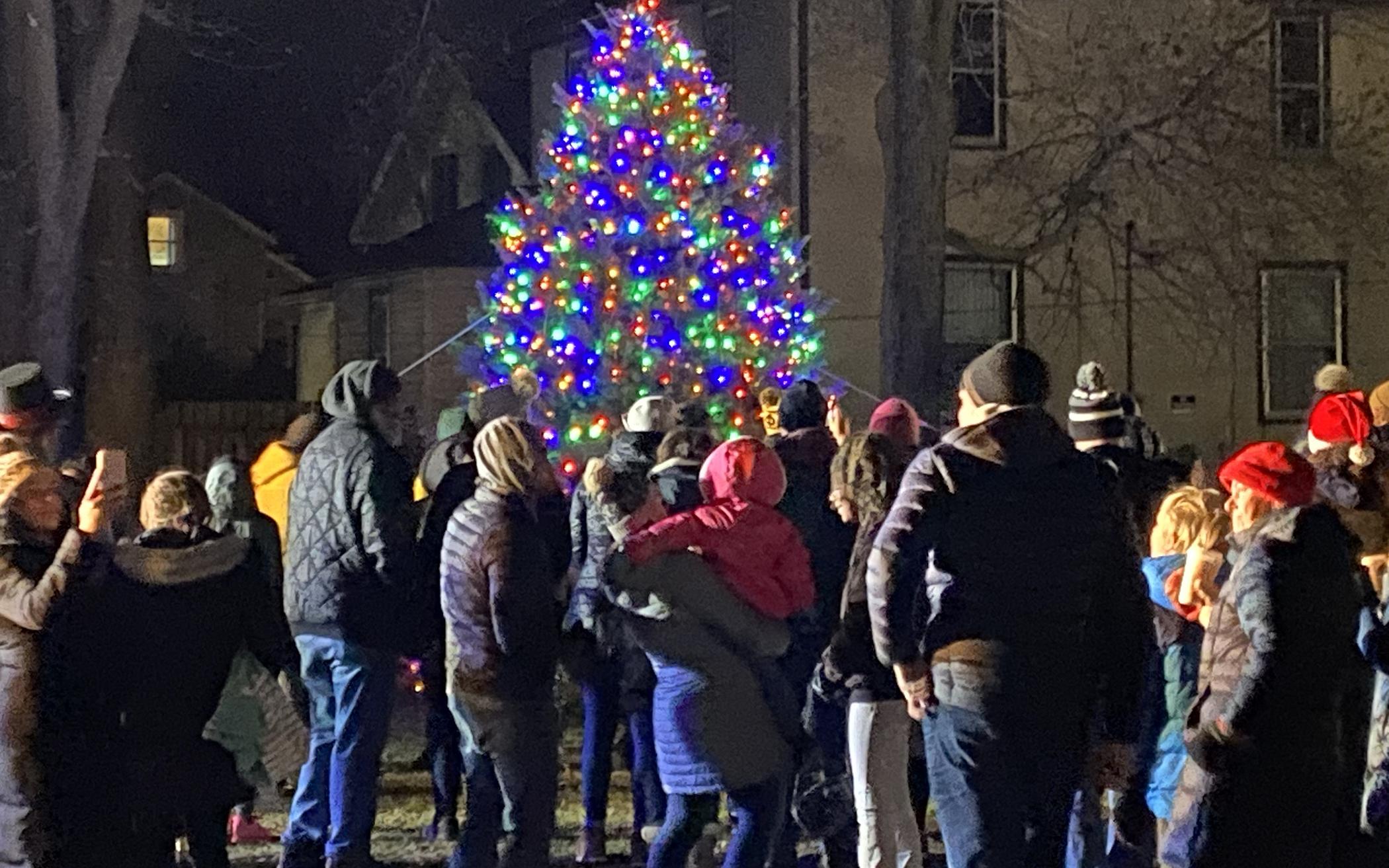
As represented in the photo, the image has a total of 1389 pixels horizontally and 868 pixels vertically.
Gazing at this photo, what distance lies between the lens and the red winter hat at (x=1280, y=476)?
20.2 feet

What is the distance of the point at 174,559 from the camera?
6352 millimetres

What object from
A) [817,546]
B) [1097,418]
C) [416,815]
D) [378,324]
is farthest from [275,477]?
[378,324]

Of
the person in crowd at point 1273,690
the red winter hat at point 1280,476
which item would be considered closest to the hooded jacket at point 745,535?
the person in crowd at point 1273,690

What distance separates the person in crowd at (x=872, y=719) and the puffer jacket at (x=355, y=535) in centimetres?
191

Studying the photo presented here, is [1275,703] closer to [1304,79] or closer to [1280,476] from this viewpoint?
[1280,476]

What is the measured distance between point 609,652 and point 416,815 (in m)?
1.99

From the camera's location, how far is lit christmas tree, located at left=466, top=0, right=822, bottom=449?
15.0 m

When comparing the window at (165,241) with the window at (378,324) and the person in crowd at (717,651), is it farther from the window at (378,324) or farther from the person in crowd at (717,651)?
the person in crowd at (717,651)

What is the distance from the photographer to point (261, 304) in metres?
39.0

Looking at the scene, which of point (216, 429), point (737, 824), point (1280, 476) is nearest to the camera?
point (1280, 476)

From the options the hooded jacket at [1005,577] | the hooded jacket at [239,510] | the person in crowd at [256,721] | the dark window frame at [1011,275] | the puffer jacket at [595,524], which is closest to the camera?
the hooded jacket at [1005,577]

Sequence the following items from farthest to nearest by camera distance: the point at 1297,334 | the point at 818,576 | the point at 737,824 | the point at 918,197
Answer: the point at 1297,334 < the point at 918,197 < the point at 818,576 < the point at 737,824

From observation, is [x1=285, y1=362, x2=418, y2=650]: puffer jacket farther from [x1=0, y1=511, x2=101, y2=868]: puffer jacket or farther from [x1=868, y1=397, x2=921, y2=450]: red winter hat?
[x1=868, y1=397, x2=921, y2=450]: red winter hat

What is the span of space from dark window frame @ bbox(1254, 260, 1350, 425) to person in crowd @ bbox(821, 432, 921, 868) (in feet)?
56.9
